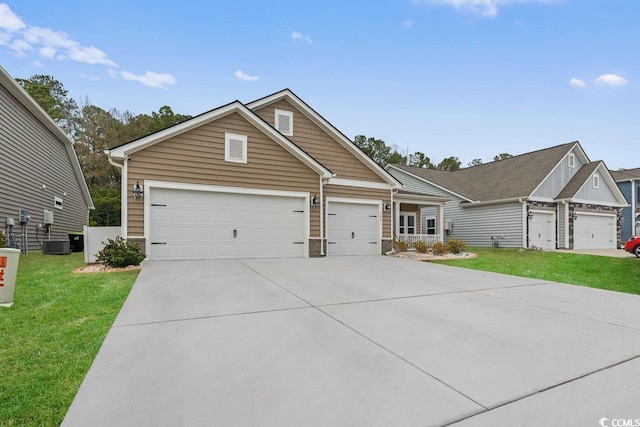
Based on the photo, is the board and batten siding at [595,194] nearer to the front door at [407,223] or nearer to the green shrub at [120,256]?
Result: the front door at [407,223]

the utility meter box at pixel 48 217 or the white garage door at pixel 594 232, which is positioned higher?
the utility meter box at pixel 48 217

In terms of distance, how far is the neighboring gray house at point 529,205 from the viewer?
1769 centimetres

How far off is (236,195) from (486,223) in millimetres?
15418

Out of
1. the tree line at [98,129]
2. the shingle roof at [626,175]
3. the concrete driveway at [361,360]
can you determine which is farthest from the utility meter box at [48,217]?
the shingle roof at [626,175]

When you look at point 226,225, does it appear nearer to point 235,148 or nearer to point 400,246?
point 235,148

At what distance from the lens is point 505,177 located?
20.2 m

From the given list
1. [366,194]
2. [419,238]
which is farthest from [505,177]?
[366,194]

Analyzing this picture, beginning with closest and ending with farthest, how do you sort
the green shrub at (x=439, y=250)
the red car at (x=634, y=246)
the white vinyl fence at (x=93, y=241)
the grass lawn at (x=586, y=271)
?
the grass lawn at (x=586, y=271), the white vinyl fence at (x=93, y=241), the green shrub at (x=439, y=250), the red car at (x=634, y=246)

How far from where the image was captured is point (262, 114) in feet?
42.7

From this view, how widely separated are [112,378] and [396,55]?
52.4 ft

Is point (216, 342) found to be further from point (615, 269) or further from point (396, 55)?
point (396, 55)

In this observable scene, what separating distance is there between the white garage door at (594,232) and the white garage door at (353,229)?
13809mm

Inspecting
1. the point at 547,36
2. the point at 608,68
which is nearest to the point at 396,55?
the point at 547,36

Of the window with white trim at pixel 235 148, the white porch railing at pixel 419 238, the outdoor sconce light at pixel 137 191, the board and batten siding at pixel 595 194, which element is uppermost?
the window with white trim at pixel 235 148
